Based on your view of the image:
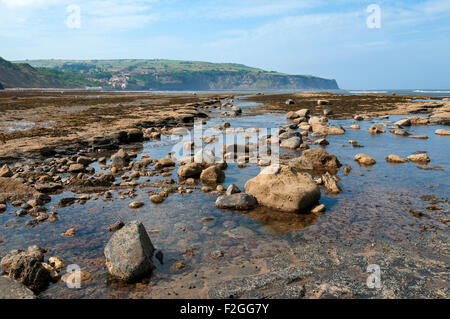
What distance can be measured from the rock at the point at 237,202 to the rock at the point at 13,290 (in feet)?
20.4

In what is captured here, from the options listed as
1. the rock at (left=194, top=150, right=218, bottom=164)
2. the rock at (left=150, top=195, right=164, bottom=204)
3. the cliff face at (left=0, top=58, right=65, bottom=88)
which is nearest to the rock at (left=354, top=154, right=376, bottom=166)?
the rock at (left=194, top=150, right=218, bottom=164)

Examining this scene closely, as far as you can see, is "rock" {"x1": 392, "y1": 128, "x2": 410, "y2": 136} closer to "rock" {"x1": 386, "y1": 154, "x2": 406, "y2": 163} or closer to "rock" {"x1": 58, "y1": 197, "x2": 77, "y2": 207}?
"rock" {"x1": 386, "y1": 154, "x2": 406, "y2": 163}

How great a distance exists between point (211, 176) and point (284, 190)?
4.14 m

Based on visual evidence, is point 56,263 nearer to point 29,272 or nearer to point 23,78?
point 29,272

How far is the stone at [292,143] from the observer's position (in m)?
20.4

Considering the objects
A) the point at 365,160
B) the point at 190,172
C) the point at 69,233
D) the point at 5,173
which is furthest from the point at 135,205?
the point at 365,160

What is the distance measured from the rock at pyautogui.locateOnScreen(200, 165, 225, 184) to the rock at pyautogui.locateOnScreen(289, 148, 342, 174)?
4.39 metres

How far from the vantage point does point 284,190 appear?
10492 millimetres

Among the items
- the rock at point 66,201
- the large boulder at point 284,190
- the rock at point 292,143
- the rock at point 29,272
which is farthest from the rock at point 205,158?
the rock at point 29,272

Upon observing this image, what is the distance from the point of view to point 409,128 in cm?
2945

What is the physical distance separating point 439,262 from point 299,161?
923cm

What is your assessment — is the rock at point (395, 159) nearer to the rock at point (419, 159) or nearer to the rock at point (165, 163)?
the rock at point (419, 159)
